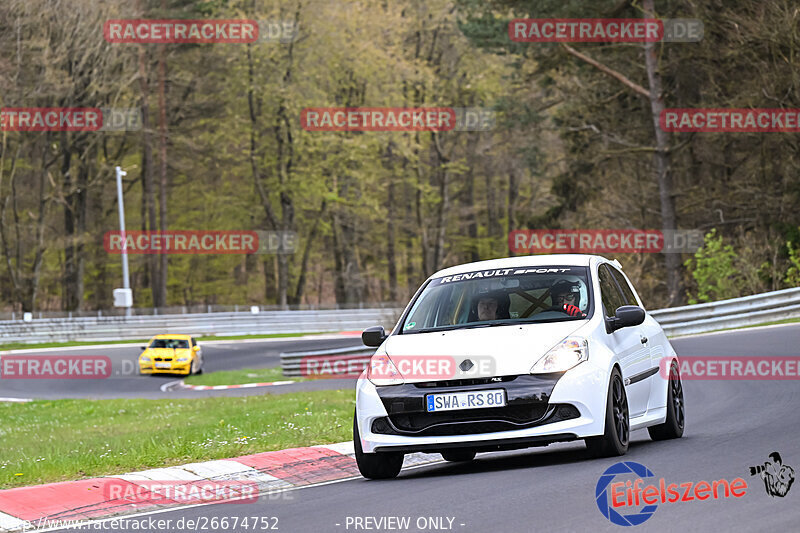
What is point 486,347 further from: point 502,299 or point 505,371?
point 502,299

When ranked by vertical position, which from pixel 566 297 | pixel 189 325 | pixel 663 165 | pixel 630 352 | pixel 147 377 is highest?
pixel 663 165

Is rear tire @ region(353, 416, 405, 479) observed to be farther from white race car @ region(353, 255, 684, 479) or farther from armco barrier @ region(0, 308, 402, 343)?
armco barrier @ region(0, 308, 402, 343)

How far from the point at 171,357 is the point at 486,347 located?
28443mm

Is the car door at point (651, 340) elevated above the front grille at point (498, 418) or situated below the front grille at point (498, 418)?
above

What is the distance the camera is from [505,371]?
8531 millimetres

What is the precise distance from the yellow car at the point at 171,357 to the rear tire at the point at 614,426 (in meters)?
28.1

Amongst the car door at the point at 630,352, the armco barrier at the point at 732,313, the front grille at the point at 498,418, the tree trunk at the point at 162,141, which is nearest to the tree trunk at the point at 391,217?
the tree trunk at the point at 162,141

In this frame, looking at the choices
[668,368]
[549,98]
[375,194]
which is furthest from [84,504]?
[375,194]

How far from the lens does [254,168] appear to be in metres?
66.8

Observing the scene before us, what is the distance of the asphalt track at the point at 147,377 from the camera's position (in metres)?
29.0

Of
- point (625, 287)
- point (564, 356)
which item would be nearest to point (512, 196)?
point (625, 287)

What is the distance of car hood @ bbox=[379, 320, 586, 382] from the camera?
8578 millimetres

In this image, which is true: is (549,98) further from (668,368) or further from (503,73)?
(668,368)

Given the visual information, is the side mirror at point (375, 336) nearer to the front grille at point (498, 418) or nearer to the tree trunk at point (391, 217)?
the front grille at point (498, 418)
